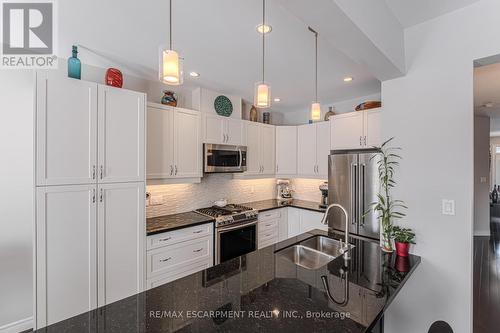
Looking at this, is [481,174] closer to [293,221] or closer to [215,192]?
[293,221]

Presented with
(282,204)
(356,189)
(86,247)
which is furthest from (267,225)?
(86,247)

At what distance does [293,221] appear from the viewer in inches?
156

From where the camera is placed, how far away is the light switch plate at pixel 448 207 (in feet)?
5.56

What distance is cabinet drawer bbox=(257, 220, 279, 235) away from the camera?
356cm

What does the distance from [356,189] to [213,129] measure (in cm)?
209

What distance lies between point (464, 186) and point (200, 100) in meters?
2.95

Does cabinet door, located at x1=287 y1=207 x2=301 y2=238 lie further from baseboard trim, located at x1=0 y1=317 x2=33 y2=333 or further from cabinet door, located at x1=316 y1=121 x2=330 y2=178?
baseboard trim, located at x1=0 y1=317 x2=33 y2=333

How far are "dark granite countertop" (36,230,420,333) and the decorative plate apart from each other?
2.41 meters

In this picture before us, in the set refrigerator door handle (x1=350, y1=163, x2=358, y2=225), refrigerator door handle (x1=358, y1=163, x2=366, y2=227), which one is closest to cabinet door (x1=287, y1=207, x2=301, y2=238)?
refrigerator door handle (x1=350, y1=163, x2=358, y2=225)

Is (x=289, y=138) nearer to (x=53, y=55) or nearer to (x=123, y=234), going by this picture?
(x=123, y=234)

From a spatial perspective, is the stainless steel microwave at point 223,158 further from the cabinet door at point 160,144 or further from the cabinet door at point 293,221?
the cabinet door at point 293,221

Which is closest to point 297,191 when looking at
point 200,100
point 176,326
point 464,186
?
point 200,100

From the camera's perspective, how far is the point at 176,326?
0.96 metres

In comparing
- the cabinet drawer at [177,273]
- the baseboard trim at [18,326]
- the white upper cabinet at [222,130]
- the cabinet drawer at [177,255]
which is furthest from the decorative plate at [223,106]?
the baseboard trim at [18,326]
